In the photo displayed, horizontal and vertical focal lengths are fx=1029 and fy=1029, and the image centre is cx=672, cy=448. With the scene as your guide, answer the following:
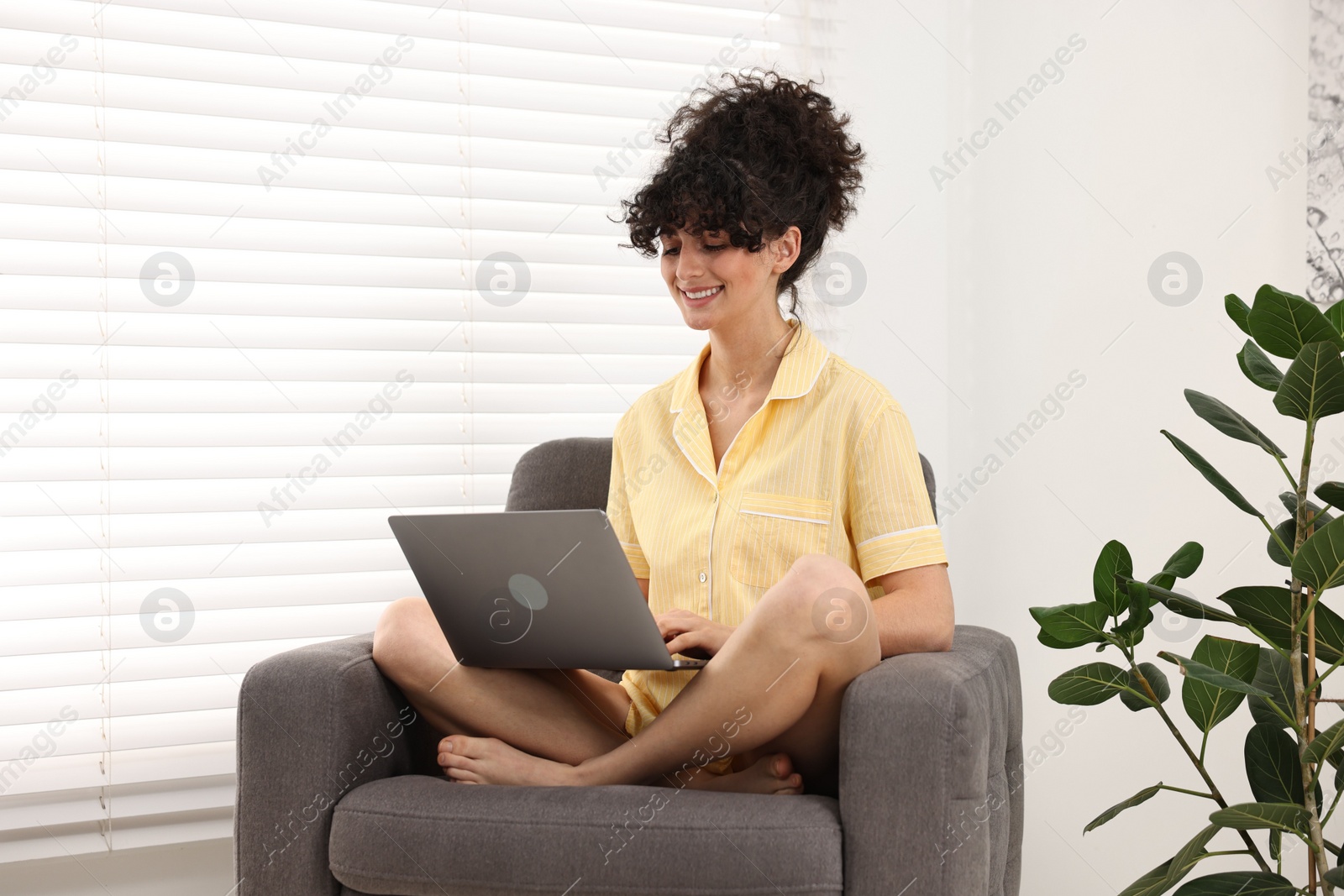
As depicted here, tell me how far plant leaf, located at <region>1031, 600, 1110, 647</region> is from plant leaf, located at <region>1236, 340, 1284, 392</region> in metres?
0.33

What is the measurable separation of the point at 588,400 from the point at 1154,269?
3.94 feet

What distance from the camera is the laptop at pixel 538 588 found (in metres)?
1.21

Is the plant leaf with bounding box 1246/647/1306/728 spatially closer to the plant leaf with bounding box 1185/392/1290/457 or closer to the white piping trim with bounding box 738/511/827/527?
the plant leaf with bounding box 1185/392/1290/457

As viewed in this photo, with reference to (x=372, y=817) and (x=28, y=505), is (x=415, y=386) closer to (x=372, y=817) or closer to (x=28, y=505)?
(x=28, y=505)

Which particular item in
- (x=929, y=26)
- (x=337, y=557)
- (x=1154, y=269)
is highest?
(x=929, y=26)

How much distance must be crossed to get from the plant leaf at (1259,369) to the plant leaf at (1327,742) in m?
0.40

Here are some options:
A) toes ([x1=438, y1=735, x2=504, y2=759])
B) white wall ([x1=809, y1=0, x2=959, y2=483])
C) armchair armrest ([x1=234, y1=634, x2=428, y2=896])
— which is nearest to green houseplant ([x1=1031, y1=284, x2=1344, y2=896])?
toes ([x1=438, y1=735, x2=504, y2=759])

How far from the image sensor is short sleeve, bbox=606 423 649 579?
1.71m

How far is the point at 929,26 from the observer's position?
2.50 m

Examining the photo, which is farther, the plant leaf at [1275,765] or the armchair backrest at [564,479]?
the armchair backrest at [564,479]

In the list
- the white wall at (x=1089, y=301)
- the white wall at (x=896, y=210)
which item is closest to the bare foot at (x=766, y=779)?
the white wall at (x=1089, y=301)

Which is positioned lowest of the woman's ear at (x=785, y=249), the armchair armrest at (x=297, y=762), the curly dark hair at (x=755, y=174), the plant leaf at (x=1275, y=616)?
the armchair armrest at (x=297, y=762)

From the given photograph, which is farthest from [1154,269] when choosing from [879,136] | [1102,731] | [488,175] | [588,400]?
[488,175]

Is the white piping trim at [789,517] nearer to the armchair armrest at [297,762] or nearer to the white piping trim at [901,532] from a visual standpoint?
the white piping trim at [901,532]
